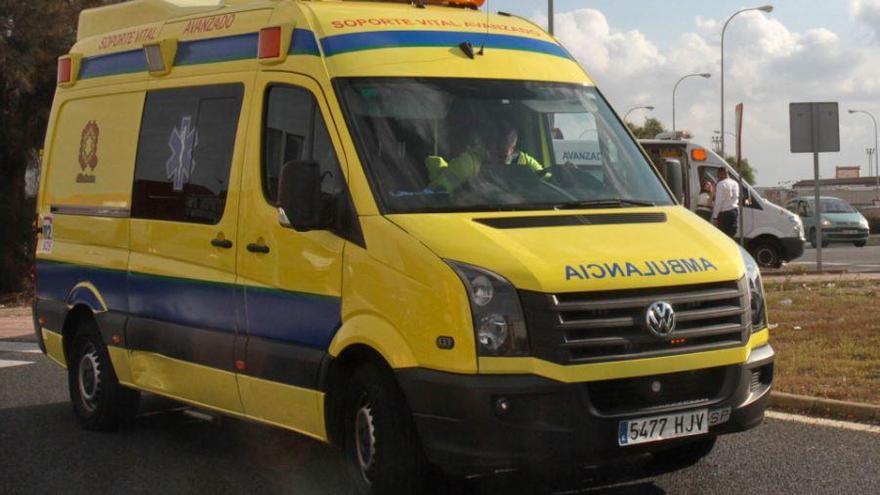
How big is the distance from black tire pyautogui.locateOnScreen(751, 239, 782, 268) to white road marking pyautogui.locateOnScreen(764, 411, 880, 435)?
49.0 ft

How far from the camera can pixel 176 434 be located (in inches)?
332

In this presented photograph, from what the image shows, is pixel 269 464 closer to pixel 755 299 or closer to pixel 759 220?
pixel 755 299

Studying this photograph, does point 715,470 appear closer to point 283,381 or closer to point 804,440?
point 804,440

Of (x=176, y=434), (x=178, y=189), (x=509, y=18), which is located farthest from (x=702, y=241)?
(x=176, y=434)

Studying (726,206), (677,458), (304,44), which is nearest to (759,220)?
(726,206)

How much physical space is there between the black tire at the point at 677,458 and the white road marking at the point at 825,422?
1644mm

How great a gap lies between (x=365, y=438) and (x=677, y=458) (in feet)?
6.34

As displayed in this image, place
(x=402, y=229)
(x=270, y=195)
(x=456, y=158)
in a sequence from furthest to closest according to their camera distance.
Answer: (x=270, y=195) → (x=456, y=158) → (x=402, y=229)

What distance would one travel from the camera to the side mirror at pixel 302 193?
231 inches

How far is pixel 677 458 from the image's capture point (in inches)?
268

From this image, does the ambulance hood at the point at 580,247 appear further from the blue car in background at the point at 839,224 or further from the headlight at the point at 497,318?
the blue car in background at the point at 839,224

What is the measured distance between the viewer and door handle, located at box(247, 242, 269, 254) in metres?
6.48

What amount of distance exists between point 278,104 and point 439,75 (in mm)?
906

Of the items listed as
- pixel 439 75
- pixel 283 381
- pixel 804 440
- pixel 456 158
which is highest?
pixel 439 75
